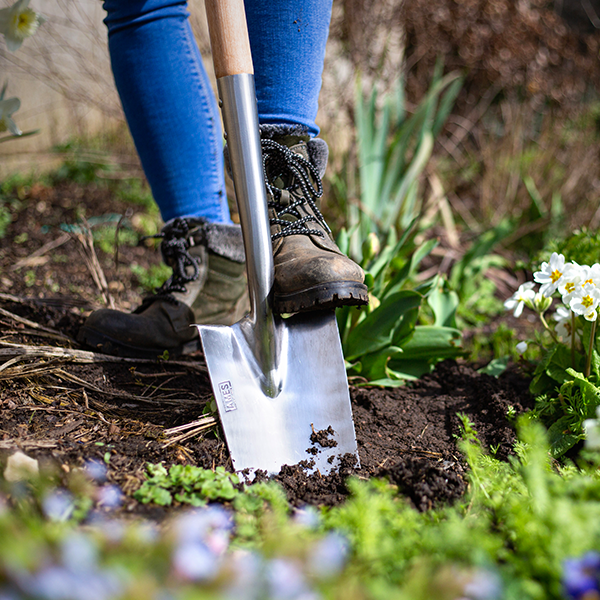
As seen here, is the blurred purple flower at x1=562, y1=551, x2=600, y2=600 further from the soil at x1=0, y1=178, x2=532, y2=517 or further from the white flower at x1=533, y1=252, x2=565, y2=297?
the white flower at x1=533, y1=252, x2=565, y2=297

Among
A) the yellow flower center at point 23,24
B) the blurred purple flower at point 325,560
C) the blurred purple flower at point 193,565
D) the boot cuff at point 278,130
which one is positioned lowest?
the blurred purple flower at point 325,560

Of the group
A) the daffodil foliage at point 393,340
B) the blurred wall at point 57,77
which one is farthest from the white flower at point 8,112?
the blurred wall at point 57,77

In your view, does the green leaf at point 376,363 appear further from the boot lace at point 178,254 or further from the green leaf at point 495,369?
the boot lace at point 178,254

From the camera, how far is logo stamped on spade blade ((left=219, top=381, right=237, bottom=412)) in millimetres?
1087

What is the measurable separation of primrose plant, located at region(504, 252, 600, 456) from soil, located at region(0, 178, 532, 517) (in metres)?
0.09

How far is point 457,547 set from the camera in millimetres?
629

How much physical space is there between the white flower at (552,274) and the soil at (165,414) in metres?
0.33

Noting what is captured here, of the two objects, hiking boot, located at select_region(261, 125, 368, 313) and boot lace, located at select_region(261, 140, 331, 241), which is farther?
boot lace, located at select_region(261, 140, 331, 241)

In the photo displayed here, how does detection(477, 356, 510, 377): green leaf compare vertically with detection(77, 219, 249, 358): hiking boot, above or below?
below

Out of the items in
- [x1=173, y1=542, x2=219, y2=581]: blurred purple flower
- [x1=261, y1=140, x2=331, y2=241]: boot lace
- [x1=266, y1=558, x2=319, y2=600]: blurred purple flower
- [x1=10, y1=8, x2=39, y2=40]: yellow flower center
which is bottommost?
[x1=266, y1=558, x2=319, y2=600]: blurred purple flower

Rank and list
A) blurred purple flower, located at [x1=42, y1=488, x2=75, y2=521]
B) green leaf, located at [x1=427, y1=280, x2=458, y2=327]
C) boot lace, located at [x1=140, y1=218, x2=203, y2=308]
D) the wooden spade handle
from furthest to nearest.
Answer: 1. green leaf, located at [x1=427, y1=280, x2=458, y2=327]
2. boot lace, located at [x1=140, y1=218, x2=203, y2=308]
3. the wooden spade handle
4. blurred purple flower, located at [x1=42, y1=488, x2=75, y2=521]

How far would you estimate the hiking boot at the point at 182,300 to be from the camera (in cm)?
142

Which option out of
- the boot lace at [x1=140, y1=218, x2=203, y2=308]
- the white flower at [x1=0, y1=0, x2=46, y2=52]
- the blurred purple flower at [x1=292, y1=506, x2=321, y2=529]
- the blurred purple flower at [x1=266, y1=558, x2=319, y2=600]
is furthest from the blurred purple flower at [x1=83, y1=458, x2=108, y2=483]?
the white flower at [x1=0, y1=0, x2=46, y2=52]

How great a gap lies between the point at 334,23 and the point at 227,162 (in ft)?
8.44
